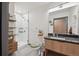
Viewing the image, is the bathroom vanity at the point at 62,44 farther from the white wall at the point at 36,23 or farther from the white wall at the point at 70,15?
the white wall at the point at 36,23

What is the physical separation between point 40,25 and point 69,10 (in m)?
0.66

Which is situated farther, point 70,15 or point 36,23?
point 70,15

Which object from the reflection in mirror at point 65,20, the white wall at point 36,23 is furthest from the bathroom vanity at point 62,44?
the white wall at point 36,23

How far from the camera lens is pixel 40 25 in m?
1.74

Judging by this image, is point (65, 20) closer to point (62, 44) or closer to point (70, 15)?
point (70, 15)

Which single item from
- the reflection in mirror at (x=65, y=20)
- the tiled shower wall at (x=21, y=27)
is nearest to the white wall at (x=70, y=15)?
the reflection in mirror at (x=65, y=20)

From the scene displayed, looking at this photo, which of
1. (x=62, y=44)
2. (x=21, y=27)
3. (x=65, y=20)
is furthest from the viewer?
(x=62, y=44)

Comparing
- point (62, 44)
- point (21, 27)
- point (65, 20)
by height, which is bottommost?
point (62, 44)

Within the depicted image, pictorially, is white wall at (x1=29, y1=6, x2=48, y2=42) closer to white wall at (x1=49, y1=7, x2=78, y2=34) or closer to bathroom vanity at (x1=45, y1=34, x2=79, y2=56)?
white wall at (x1=49, y1=7, x2=78, y2=34)

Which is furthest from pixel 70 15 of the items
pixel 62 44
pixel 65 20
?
pixel 62 44

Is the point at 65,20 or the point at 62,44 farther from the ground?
the point at 65,20

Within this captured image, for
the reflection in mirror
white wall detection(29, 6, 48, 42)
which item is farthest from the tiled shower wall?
the reflection in mirror

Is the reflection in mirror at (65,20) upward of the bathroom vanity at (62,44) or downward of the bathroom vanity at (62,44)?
upward

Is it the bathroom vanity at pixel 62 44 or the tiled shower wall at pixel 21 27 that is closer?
the tiled shower wall at pixel 21 27
